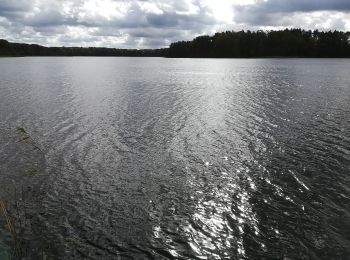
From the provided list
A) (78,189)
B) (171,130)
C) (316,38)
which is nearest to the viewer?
(78,189)

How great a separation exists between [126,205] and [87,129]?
13405mm

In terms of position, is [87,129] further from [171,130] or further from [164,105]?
[164,105]

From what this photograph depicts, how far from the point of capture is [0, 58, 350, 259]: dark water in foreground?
37.4 feet

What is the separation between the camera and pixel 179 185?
1603 centimetres

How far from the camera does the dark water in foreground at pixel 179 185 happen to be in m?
11.4

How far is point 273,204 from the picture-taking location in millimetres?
14039

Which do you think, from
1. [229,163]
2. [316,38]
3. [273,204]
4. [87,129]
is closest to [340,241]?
[273,204]

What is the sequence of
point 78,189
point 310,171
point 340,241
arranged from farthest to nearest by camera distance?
point 310,171 < point 78,189 < point 340,241

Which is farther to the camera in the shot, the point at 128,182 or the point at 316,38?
the point at 316,38

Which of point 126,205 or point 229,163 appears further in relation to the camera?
point 229,163

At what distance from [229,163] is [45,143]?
11411mm

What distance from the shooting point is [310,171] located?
17.6m

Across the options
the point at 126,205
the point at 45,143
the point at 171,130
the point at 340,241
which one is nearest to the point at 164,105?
the point at 171,130

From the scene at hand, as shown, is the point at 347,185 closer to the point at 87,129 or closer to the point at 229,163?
the point at 229,163
